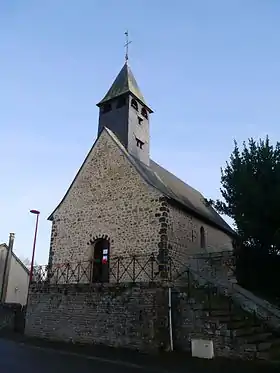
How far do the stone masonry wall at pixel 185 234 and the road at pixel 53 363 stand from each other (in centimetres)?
582

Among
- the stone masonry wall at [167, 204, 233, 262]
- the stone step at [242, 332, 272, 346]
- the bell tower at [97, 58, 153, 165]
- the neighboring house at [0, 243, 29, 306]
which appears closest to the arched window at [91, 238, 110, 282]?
the stone masonry wall at [167, 204, 233, 262]

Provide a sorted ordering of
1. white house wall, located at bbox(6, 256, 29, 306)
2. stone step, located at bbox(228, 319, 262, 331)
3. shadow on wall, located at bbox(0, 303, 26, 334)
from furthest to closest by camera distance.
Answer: white house wall, located at bbox(6, 256, 29, 306) → shadow on wall, located at bbox(0, 303, 26, 334) → stone step, located at bbox(228, 319, 262, 331)

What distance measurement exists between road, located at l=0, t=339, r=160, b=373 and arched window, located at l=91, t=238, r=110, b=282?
4.82 metres

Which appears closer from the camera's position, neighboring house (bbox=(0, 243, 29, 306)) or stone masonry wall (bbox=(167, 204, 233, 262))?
stone masonry wall (bbox=(167, 204, 233, 262))

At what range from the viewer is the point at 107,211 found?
604 inches

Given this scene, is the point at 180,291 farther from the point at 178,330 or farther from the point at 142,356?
the point at 142,356

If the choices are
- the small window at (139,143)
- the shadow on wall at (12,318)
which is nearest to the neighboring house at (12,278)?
the shadow on wall at (12,318)

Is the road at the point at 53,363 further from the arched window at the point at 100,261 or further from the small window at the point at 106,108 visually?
the small window at the point at 106,108

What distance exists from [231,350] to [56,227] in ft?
35.2

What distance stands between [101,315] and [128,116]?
10.0 metres

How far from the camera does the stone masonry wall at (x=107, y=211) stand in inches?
551

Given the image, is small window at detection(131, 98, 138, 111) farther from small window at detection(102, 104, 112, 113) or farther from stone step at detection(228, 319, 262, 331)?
stone step at detection(228, 319, 262, 331)

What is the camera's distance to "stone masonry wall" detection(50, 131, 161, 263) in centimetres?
1398

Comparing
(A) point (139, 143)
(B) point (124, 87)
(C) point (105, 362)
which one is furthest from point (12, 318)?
(B) point (124, 87)
